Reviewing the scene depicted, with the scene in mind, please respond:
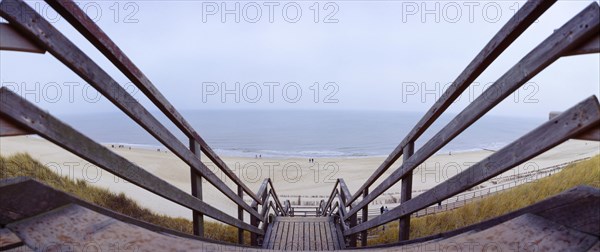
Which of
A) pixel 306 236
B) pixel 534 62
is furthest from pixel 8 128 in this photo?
pixel 306 236

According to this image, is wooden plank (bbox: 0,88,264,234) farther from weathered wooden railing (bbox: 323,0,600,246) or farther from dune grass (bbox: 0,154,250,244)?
dune grass (bbox: 0,154,250,244)

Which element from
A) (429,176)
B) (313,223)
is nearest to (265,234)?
(313,223)

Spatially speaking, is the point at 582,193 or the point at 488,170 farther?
the point at 488,170

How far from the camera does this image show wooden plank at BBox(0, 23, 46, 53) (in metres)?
0.95

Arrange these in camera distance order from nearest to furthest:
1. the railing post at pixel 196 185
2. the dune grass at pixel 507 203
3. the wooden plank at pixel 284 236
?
1. the railing post at pixel 196 185
2. the wooden plank at pixel 284 236
3. the dune grass at pixel 507 203

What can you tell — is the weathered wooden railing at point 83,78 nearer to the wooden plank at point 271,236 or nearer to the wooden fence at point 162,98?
the wooden fence at point 162,98

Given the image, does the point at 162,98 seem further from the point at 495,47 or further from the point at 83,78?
the point at 495,47

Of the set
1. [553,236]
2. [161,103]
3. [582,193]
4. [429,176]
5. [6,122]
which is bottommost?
[429,176]

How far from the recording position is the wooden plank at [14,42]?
953 millimetres

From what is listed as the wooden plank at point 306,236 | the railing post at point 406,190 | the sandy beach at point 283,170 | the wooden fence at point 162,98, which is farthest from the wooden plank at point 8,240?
the sandy beach at point 283,170

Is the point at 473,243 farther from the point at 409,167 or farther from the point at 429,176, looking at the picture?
the point at 429,176

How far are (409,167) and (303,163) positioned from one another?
26502 millimetres

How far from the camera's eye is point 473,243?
1.43 meters

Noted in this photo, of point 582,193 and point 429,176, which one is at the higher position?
point 582,193
